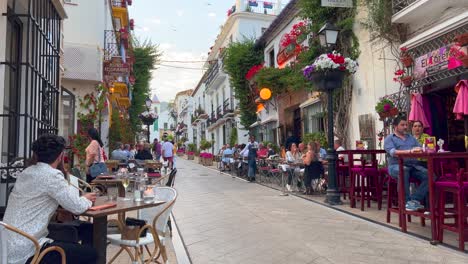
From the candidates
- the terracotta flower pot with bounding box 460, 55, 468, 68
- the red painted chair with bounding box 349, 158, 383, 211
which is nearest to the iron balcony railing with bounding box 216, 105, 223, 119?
the red painted chair with bounding box 349, 158, 383, 211

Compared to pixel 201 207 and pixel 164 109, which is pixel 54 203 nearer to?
pixel 201 207

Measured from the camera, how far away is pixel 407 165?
228 inches

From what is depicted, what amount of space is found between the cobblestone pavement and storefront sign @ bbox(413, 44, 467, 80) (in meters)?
3.49

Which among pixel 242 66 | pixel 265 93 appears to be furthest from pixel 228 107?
pixel 265 93

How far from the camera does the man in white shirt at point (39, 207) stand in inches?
106

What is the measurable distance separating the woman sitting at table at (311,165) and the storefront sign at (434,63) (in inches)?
110

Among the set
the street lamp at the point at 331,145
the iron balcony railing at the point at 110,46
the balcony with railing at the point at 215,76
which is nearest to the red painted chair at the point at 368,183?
the street lamp at the point at 331,145

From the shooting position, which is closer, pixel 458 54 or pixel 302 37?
pixel 458 54

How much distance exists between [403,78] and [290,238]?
525 cm

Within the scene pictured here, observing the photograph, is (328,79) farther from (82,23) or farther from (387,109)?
(82,23)

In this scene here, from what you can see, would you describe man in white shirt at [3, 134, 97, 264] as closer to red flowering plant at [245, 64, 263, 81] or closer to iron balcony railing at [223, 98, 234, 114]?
red flowering plant at [245, 64, 263, 81]

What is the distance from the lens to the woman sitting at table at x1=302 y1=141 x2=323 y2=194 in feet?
31.7

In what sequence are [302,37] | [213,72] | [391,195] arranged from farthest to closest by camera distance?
1. [213,72]
2. [302,37]
3. [391,195]

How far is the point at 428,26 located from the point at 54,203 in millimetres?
8367
